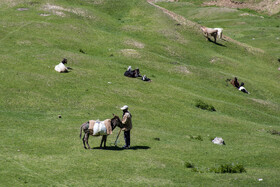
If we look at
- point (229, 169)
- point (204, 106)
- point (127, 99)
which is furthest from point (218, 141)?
A: point (127, 99)

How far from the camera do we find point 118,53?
62.6 m

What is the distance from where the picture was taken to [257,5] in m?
128

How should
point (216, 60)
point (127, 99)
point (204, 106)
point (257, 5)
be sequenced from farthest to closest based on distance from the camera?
point (257, 5) < point (216, 60) < point (204, 106) < point (127, 99)

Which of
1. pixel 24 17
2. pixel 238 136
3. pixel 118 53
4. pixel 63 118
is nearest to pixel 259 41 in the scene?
pixel 118 53

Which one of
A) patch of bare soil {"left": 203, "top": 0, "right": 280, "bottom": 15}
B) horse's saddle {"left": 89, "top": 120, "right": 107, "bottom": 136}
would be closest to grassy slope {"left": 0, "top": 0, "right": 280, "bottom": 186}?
horse's saddle {"left": 89, "top": 120, "right": 107, "bottom": 136}

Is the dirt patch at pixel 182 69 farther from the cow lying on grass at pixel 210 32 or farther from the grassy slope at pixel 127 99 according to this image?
the cow lying on grass at pixel 210 32

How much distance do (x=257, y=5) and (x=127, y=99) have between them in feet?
319

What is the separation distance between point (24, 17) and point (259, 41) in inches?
2117

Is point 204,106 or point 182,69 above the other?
point 182,69

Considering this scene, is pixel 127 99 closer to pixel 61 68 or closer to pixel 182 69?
pixel 61 68

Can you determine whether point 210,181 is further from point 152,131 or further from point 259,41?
point 259,41

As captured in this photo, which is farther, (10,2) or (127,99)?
(10,2)

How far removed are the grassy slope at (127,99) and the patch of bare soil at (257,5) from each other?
168 feet

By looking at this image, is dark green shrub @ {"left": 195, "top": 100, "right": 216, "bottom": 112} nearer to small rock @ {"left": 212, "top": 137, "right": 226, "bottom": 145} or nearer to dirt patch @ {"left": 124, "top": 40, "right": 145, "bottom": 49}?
small rock @ {"left": 212, "top": 137, "right": 226, "bottom": 145}
